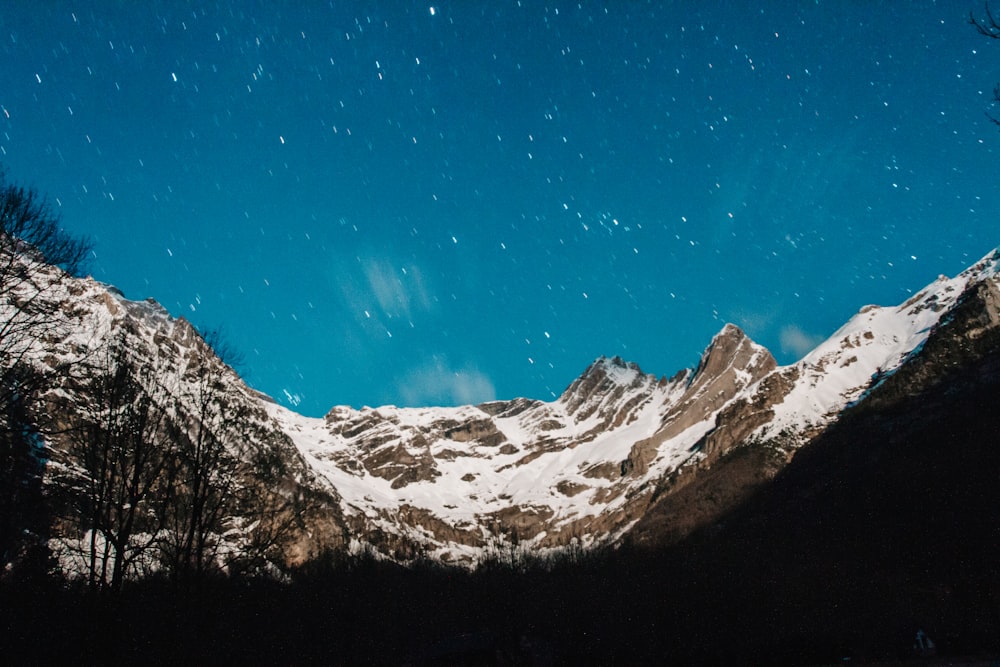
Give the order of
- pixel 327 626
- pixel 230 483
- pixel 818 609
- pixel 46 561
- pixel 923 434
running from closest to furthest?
pixel 230 483 < pixel 46 561 < pixel 327 626 < pixel 818 609 < pixel 923 434

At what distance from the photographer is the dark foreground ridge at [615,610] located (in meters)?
19.6

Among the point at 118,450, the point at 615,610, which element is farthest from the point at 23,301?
the point at 615,610

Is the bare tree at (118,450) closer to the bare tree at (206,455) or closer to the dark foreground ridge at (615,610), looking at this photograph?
the bare tree at (206,455)

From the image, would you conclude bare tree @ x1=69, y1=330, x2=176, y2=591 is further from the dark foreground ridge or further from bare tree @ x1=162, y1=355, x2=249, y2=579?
the dark foreground ridge

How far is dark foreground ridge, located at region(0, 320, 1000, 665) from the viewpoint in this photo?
1956cm

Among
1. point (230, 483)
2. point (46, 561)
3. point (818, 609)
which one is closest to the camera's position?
point (230, 483)

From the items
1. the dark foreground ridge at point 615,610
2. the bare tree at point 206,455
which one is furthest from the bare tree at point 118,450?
the dark foreground ridge at point 615,610

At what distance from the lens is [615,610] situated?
4775 cm

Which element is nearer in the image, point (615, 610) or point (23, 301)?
point (23, 301)

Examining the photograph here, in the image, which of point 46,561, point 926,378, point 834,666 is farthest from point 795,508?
point 46,561

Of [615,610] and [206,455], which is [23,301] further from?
[615,610]

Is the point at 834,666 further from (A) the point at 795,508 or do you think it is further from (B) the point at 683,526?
(B) the point at 683,526

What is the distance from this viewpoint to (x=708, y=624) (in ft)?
142

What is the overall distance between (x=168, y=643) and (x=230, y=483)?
447cm
